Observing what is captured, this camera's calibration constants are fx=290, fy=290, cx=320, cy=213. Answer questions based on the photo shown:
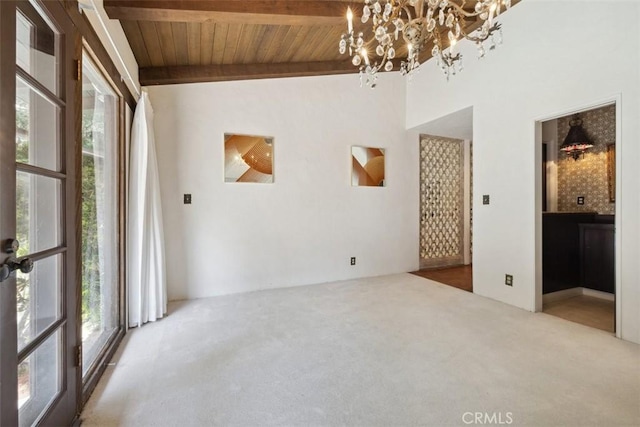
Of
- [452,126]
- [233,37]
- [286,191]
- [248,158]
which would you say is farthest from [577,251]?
[233,37]

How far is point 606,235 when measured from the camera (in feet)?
9.91

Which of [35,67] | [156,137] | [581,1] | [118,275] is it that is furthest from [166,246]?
[581,1]

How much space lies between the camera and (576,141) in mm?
3607

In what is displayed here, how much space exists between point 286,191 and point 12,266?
278 cm

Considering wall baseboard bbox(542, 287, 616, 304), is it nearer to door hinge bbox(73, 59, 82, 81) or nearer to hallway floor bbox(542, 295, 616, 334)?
hallway floor bbox(542, 295, 616, 334)

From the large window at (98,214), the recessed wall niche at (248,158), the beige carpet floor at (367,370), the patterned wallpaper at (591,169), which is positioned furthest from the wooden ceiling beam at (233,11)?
the patterned wallpaper at (591,169)

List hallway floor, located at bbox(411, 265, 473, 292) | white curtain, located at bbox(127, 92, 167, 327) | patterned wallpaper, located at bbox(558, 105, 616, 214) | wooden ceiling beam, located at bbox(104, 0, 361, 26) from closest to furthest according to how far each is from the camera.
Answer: wooden ceiling beam, located at bbox(104, 0, 361, 26), white curtain, located at bbox(127, 92, 167, 327), patterned wallpaper, located at bbox(558, 105, 616, 214), hallway floor, located at bbox(411, 265, 473, 292)

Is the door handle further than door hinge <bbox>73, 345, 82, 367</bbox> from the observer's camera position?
No

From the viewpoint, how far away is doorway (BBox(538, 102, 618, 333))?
290 cm

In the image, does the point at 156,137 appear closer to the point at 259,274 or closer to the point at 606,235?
the point at 259,274

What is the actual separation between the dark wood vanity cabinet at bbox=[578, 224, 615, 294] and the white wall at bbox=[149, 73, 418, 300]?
6.23ft

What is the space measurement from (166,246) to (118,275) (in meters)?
0.86

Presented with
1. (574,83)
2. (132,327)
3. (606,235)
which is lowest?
(132,327)

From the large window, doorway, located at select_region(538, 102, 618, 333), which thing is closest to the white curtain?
the large window
